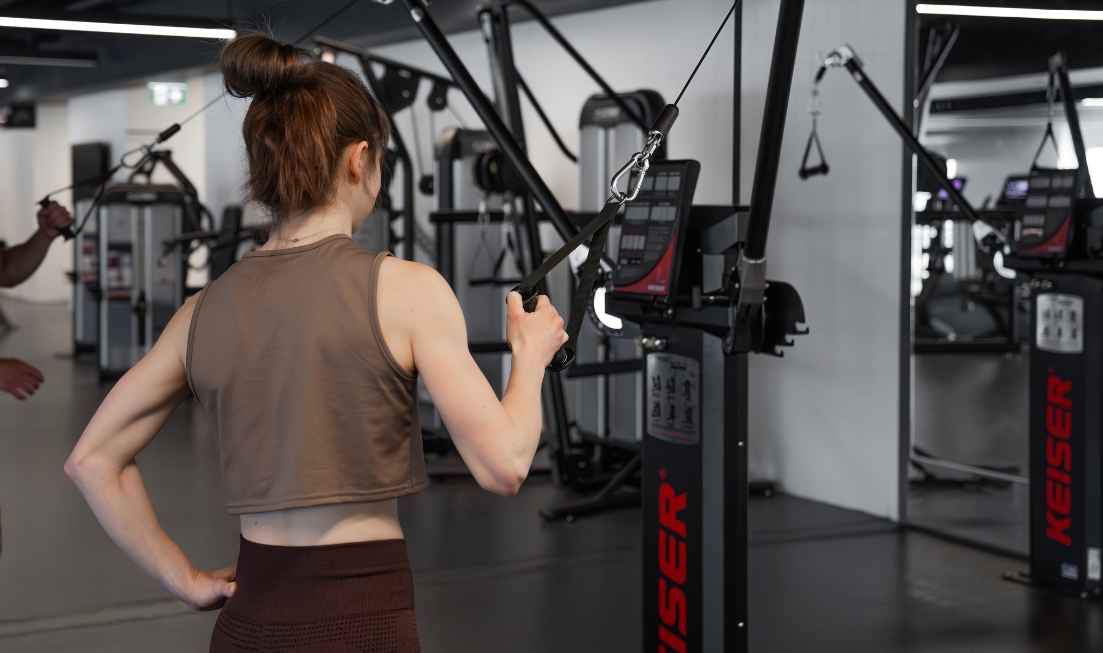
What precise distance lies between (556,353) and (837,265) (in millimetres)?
3420

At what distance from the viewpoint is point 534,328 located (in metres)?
1.19

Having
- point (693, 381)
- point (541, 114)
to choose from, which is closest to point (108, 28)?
point (541, 114)

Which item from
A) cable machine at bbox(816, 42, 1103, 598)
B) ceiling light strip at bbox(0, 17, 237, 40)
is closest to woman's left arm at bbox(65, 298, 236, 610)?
ceiling light strip at bbox(0, 17, 237, 40)

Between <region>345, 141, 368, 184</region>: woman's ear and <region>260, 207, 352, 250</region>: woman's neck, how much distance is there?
0.05 meters

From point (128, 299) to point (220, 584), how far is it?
25.0 ft

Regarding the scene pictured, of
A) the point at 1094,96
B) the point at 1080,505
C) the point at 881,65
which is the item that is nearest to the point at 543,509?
the point at 1080,505

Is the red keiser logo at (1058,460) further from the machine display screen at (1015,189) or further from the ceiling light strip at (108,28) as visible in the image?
the ceiling light strip at (108,28)

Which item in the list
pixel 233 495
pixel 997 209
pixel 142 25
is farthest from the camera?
pixel 142 25

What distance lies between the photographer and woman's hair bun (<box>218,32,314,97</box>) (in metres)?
1.09

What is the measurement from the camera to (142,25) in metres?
4.60

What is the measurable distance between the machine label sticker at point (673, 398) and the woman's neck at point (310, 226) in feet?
4.08

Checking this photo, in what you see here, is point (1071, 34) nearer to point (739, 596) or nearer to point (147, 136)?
point (739, 596)

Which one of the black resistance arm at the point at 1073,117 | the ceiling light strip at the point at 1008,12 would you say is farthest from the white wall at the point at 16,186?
the black resistance arm at the point at 1073,117

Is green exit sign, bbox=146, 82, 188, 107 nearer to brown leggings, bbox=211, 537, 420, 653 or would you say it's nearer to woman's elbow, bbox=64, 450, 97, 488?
woman's elbow, bbox=64, 450, 97, 488
